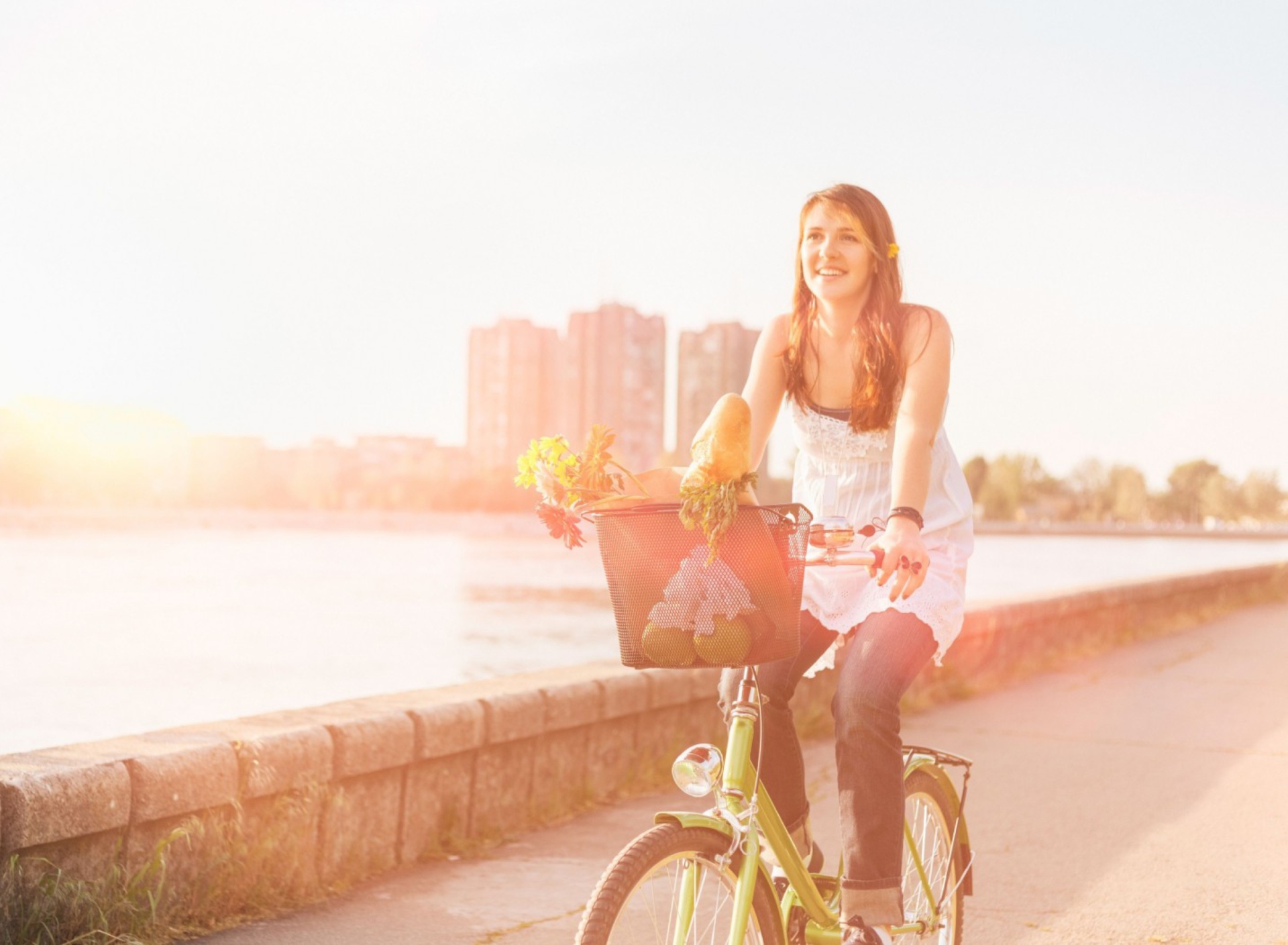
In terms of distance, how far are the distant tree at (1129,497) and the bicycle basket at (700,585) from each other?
18673 centimetres

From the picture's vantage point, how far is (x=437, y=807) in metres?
5.09

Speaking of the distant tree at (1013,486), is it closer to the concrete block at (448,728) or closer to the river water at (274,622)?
the river water at (274,622)

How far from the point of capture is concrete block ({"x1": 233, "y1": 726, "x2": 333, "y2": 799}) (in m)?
4.23

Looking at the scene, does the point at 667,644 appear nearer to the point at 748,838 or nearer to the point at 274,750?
the point at 748,838

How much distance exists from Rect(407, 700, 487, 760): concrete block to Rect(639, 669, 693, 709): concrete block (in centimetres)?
122

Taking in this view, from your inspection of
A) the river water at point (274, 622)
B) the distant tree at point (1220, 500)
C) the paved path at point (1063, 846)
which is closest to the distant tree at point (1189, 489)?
the distant tree at point (1220, 500)

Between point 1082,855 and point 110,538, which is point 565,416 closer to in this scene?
point 110,538

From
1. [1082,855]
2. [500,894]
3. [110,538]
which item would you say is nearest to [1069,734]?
[1082,855]

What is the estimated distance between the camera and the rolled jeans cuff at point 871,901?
2938mm

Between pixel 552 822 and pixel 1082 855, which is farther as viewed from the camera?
pixel 552 822

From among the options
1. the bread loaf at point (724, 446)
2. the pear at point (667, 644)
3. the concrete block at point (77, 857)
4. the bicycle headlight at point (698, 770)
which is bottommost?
the concrete block at point (77, 857)

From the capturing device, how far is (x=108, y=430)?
381ft

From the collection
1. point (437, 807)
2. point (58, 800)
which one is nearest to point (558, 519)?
point (58, 800)

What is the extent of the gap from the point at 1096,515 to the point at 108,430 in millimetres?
127380
